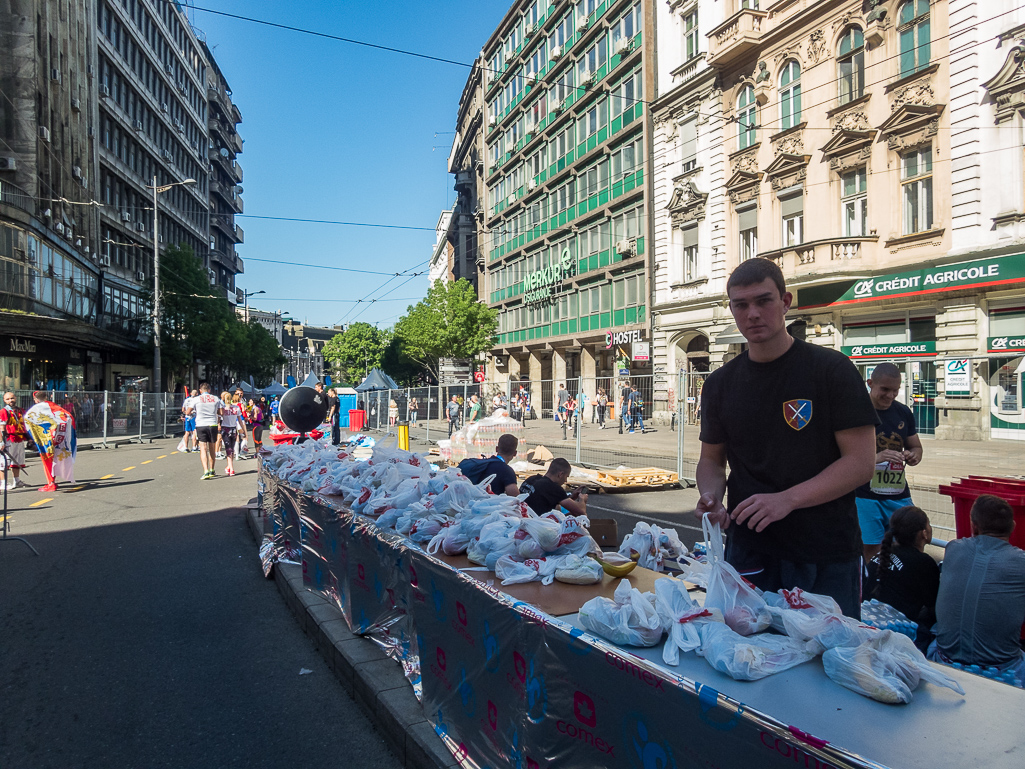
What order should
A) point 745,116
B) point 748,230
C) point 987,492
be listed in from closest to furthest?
point 987,492, point 745,116, point 748,230

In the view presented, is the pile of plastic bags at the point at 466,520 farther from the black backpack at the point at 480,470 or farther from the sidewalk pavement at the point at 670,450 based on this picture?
the sidewalk pavement at the point at 670,450

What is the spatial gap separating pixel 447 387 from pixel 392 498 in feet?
52.9

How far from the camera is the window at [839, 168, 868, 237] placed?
733 inches

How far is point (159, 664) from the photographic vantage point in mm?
4262

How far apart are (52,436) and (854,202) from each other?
19.7 metres

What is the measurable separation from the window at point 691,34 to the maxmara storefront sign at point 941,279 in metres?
11.8

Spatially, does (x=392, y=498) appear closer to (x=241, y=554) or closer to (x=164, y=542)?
(x=241, y=554)

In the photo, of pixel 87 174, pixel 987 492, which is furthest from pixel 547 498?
pixel 87 174

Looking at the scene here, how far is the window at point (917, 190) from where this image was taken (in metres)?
16.9

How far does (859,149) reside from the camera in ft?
60.5

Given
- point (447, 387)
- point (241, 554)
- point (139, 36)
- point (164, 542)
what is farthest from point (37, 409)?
point (139, 36)

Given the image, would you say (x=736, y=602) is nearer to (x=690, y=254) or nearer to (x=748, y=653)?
(x=748, y=653)

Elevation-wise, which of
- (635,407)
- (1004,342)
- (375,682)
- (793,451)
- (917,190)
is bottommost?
(375,682)

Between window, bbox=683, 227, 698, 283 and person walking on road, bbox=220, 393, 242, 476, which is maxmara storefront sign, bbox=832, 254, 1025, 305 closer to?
window, bbox=683, 227, 698, 283
